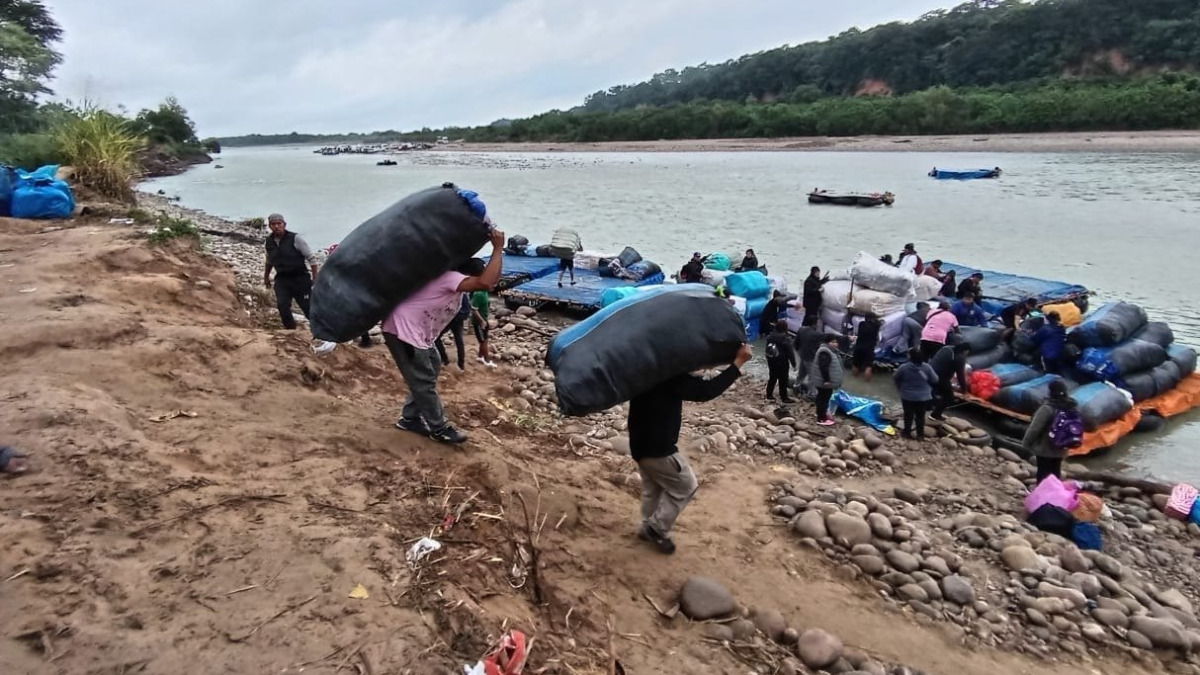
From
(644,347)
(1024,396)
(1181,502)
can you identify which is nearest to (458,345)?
(644,347)

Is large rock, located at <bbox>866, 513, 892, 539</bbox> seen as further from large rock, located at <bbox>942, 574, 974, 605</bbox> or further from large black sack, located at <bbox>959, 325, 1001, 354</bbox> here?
large black sack, located at <bbox>959, 325, 1001, 354</bbox>

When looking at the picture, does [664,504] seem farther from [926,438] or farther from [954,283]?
[954,283]

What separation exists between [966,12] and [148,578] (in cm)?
9873

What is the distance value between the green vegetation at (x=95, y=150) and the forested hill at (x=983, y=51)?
74.4 metres

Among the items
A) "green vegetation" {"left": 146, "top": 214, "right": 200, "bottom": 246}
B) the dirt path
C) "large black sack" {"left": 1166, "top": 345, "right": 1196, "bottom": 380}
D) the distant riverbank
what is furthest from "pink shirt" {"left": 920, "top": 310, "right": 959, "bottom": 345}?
the distant riverbank

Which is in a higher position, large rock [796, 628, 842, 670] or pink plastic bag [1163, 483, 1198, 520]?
large rock [796, 628, 842, 670]

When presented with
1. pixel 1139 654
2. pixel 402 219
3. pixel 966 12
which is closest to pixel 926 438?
pixel 1139 654

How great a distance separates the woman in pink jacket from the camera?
996cm

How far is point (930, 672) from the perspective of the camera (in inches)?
172

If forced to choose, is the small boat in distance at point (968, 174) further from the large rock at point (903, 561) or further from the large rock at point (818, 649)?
the large rock at point (818, 649)

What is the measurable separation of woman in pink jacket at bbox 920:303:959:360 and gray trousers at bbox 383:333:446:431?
23.9 feet

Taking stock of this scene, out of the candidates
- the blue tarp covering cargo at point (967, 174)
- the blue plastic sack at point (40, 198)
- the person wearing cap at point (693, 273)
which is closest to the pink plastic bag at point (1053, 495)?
the person wearing cap at point (693, 273)

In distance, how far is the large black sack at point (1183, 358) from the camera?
10177mm

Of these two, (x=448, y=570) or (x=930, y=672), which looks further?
(x=930, y=672)
